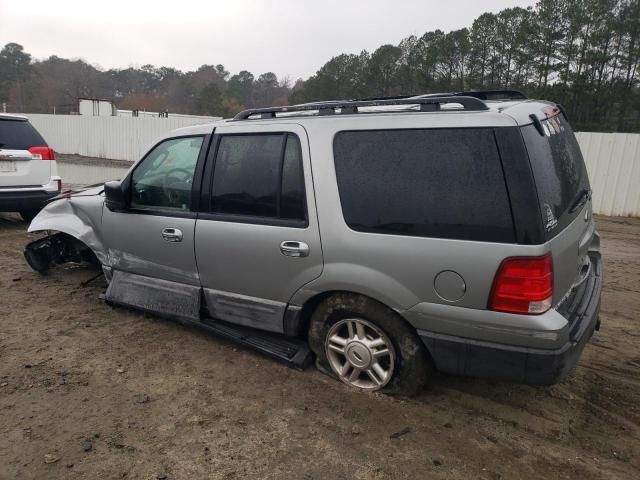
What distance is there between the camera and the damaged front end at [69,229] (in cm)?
459

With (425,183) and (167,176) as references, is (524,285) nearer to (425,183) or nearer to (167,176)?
(425,183)

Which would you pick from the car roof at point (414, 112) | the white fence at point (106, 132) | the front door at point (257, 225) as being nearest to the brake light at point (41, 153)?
the car roof at point (414, 112)

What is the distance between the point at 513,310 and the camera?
8.56ft

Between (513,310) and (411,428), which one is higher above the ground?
(513,310)

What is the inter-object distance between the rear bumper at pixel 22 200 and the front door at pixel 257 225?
16.7 feet

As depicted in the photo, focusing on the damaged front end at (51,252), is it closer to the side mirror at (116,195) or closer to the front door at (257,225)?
the side mirror at (116,195)

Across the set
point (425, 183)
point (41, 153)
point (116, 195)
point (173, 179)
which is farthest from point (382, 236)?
point (41, 153)

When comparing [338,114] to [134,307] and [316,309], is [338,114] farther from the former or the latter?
[134,307]

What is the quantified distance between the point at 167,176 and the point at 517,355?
2866 millimetres

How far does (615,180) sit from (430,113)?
1041cm

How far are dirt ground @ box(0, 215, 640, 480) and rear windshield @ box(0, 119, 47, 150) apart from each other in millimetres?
4217

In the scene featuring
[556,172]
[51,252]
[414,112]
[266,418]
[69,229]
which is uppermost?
[414,112]

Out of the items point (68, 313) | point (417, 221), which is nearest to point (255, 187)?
point (417, 221)

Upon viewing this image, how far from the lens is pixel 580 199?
3.18m
